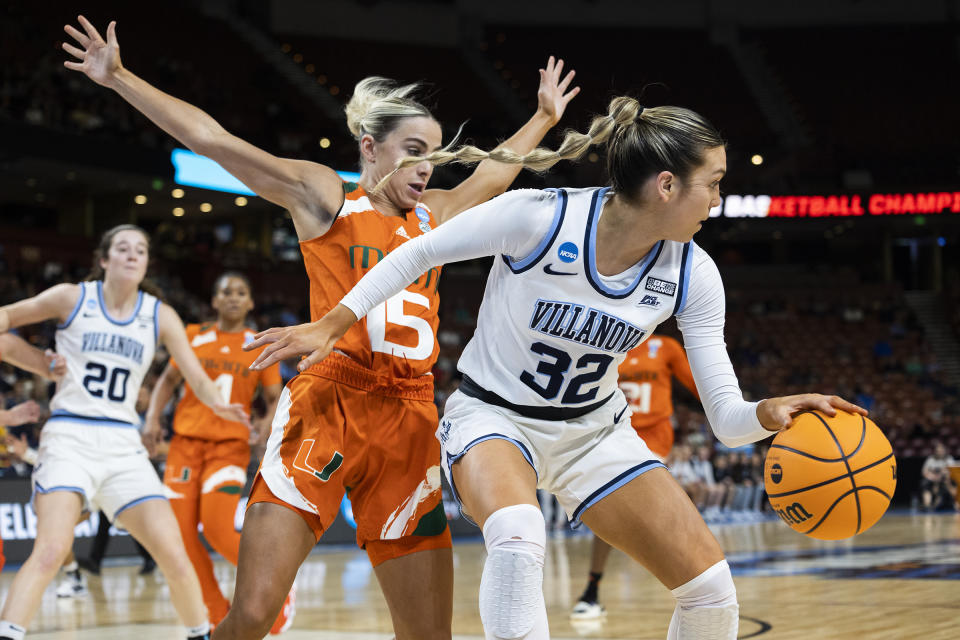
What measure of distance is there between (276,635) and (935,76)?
28936 millimetres

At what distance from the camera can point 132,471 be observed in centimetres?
501

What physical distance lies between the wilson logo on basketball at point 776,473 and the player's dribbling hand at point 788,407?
17 centimetres

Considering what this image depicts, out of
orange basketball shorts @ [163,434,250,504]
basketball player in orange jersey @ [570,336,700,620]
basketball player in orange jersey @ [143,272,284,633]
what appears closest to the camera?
basketball player in orange jersey @ [143,272,284,633]

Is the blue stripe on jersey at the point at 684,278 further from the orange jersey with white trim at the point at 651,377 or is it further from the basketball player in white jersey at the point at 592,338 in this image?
the orange jersey with white trim at the point at 651,377

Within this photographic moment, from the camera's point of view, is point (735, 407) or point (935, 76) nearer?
point (735, 407)

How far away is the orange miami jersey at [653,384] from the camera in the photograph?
7.89 m

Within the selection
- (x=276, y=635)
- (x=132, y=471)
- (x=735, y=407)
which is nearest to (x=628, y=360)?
(x=276, y=635)

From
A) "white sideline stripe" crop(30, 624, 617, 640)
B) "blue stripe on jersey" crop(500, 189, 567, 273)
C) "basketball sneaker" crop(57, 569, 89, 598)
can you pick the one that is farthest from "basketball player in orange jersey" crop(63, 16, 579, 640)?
"basketball sneaker" crop(57, 569, 89, 598)

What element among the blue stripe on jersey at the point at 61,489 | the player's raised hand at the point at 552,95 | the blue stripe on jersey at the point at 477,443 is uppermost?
the player's raised hand at the point at 552,95

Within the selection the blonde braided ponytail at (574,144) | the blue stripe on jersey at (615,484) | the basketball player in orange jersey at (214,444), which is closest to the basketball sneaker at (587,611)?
the basketball player in orange jersey at (214,444)

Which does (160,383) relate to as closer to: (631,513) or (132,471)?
(132,471)

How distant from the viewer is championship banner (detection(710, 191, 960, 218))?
2778 centimetres

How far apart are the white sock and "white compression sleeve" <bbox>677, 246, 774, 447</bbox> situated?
A: 3015 mm

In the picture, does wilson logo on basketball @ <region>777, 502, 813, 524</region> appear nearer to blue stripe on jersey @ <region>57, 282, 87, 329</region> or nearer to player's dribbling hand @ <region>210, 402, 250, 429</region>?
player's dribbling hand @ <region>210, 402, 250, 429</region>
